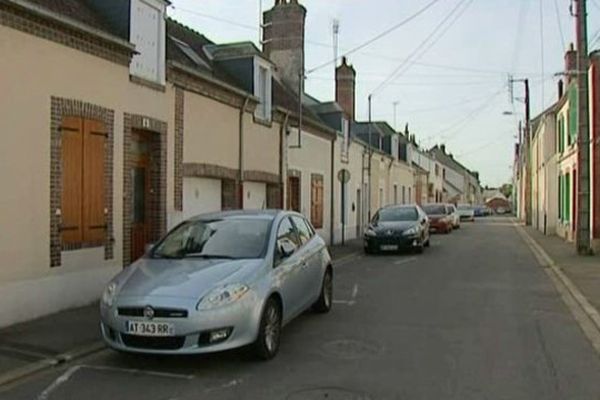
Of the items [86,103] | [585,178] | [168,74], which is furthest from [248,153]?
[585,178]

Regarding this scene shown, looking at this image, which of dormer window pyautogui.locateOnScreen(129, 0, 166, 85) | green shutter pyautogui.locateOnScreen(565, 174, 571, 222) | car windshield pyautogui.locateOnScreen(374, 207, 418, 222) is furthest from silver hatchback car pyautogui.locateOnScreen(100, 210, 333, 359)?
green shutter pyautogui.locateOnScreen(565, 174, 571, 222)

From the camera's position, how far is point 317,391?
6.00 meters

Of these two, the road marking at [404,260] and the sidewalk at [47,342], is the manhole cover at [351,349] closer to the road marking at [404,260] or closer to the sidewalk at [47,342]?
the sidewalk at [47,342]

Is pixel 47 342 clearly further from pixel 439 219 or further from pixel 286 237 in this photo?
pixel 439 219

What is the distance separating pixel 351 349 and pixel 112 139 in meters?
5.66

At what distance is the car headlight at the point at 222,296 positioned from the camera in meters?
6.61

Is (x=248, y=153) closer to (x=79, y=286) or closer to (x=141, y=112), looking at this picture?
(x=141, y=112)

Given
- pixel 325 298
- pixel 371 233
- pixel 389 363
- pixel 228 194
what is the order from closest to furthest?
pixel 389 363, pixel 325 298, pixel 228 194, pixel 371 233

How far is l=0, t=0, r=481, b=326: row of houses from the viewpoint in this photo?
8.95 meters

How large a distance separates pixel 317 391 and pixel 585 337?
426 centimetres

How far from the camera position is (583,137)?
1972cm

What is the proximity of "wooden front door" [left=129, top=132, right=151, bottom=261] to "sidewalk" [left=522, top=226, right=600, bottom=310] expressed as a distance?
314 inches

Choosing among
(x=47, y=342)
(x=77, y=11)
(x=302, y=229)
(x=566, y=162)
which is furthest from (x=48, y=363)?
(x=566, y=162)

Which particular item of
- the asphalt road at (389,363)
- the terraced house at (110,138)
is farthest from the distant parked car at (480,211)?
the asphalt road at (389,363)
